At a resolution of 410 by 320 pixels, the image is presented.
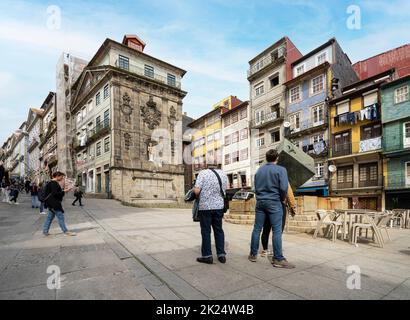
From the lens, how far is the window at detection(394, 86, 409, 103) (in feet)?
63.4

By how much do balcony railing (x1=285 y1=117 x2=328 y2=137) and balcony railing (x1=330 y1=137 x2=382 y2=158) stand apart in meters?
2.65

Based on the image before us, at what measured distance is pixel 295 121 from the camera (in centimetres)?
2719

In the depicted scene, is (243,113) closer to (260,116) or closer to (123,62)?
(260,116)

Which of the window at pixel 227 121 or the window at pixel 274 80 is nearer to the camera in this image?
the window at pixel 274 80

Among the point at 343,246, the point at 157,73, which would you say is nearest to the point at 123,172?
the point at 157,73

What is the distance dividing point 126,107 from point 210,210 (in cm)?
2729

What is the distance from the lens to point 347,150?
73.5 feet

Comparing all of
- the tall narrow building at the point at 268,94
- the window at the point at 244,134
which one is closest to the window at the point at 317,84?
the tall narrow building at the point at 268,94

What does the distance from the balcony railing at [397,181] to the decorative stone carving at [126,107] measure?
86.8 feet

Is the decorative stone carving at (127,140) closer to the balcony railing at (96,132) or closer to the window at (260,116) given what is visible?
the balcony railing at (96,132)

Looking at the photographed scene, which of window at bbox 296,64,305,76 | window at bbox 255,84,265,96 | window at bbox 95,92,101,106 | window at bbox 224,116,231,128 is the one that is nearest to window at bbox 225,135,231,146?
window at bbox 224,116,231,128

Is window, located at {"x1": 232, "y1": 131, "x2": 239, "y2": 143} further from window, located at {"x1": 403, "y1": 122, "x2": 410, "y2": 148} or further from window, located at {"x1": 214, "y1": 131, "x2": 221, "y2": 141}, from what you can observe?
window, located at {"x1": 403, "y1": 122, "x2": 410, "y2": 148}

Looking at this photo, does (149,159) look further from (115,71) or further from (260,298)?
(260,298)

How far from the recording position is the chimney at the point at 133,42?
32.2 metres
